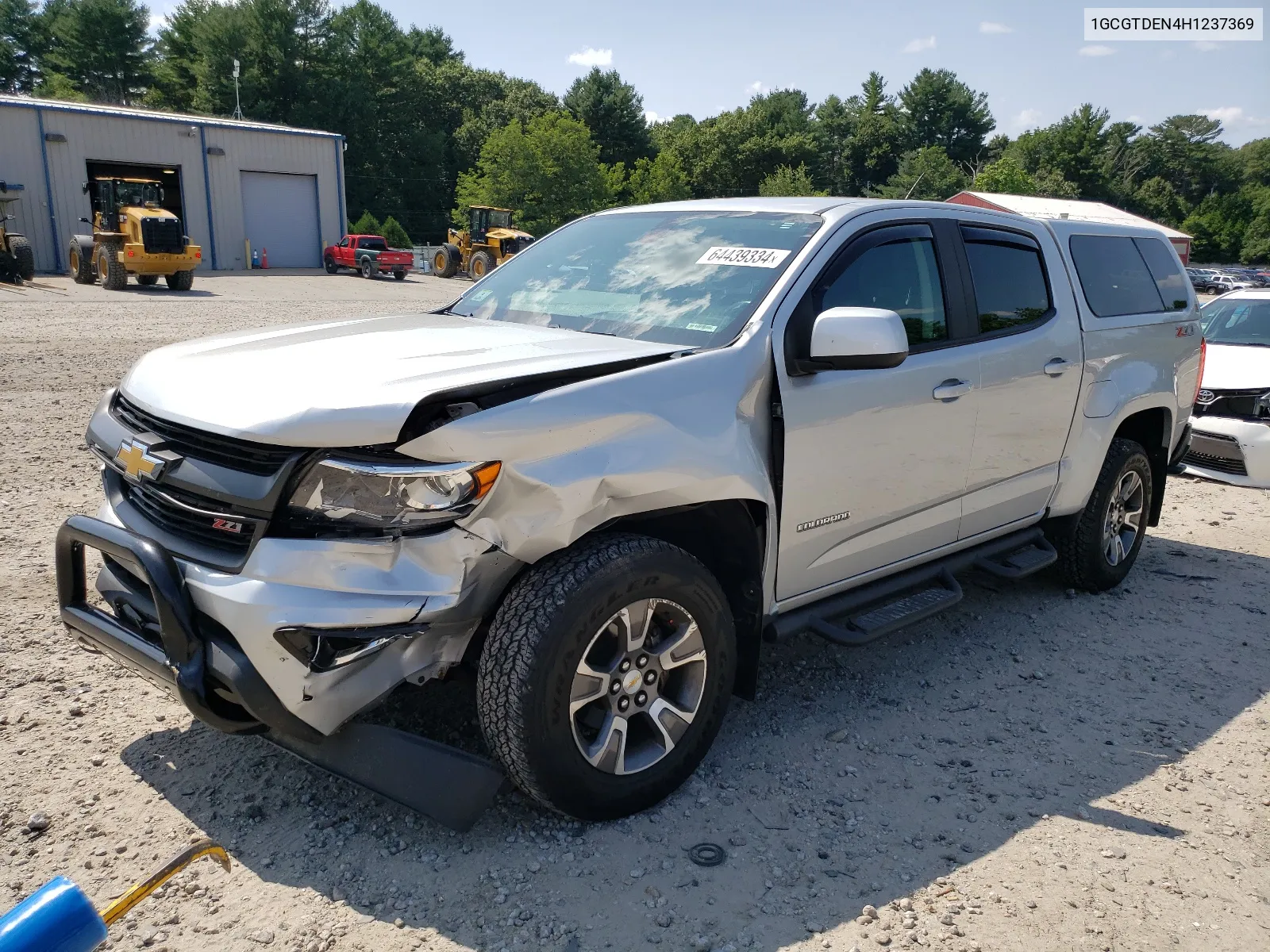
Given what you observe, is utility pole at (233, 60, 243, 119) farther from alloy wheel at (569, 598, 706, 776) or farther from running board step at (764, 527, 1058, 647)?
alloy wheel at (569, 598, 706, 776)

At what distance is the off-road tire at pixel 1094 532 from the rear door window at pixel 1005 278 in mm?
1075

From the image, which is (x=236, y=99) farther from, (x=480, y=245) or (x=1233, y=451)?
(x=1233, y=451)

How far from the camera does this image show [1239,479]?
7.55 m

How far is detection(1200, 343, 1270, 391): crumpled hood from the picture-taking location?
7793 mm

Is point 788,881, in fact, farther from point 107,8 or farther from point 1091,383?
point 107,8

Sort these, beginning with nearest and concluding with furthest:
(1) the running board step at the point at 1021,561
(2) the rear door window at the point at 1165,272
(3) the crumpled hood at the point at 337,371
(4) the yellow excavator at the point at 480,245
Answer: (3) the crumpled hood at the point at 337,371, (1) the running board step at the point at 1021,561, (2) the rear door window at the point at 1165,272, (4) the yellow excavator at the point at 480,245

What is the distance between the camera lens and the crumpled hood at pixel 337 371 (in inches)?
98.9

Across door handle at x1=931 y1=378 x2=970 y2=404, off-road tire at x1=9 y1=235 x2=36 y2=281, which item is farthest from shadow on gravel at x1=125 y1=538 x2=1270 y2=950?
off-road tire at x1=9 y1=235 x2=36 y2=281

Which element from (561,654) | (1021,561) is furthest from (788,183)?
(561,654)

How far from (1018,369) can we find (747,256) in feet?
4.78

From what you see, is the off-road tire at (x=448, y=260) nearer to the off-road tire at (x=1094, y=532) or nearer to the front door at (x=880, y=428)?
the off-road tire at (x=1094, y=532)

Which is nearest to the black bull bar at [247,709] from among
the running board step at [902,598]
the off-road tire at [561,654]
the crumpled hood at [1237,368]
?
the off-road tire at [561,654]

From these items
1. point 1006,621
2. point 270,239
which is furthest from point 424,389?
point 270,239

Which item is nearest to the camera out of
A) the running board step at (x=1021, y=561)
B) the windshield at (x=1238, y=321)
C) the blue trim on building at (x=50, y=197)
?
the running board step at (x=1021, y=561)
